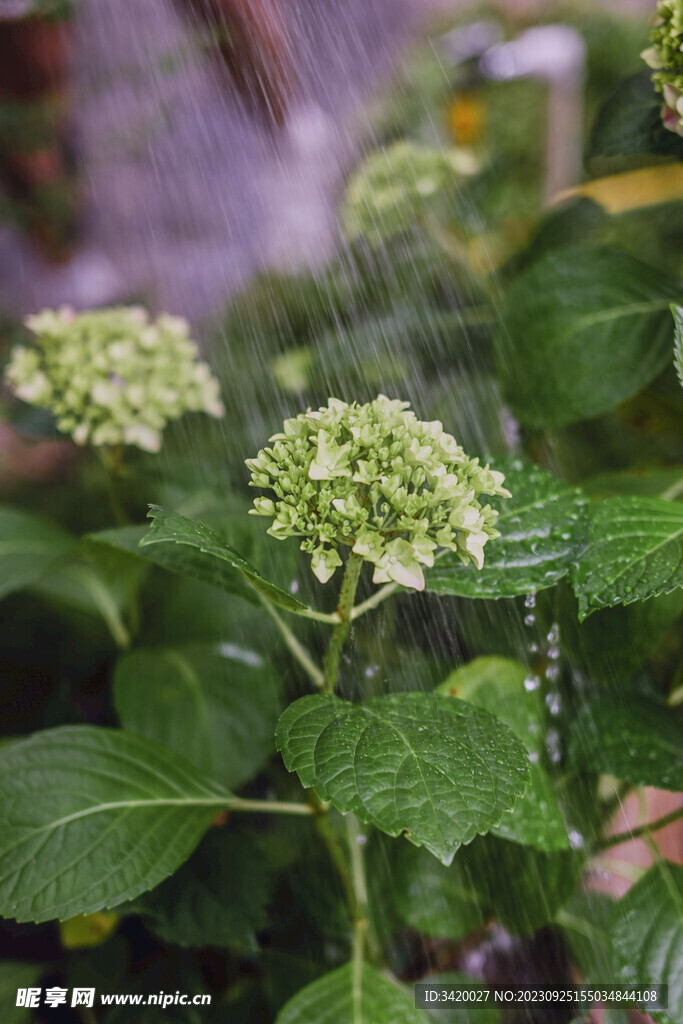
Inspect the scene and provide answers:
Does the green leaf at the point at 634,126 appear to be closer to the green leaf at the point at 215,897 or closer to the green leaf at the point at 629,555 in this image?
the green leaf at the point at 629,555

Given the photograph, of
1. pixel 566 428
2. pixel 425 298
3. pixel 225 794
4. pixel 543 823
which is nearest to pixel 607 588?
pixel 543 823

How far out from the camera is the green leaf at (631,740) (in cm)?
47

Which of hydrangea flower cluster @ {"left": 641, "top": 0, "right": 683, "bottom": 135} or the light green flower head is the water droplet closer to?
the light green flower head

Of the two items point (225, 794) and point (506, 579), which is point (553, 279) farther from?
point (225, 794)

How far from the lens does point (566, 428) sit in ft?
2.69

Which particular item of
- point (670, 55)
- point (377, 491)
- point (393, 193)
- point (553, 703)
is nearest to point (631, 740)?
point (553, 703)

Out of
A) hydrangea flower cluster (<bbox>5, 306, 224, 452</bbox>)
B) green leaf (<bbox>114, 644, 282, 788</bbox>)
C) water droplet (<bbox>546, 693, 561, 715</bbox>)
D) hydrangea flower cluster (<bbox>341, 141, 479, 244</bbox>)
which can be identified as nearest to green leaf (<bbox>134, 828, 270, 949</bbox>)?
green leaf (<bbox>114, 644, 282, 788</bbox>)

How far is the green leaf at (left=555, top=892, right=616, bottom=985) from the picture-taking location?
501 millimetres

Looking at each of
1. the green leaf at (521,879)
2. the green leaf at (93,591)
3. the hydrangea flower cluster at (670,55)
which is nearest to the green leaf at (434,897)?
the green leaf at (521,879)

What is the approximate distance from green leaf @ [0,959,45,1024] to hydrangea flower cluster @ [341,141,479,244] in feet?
3.25

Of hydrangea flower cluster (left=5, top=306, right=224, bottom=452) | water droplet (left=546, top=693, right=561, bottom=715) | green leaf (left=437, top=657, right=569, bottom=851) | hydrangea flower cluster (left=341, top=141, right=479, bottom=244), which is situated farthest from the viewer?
hydrangea flower cluster (left=341, top=141, right=479, bottom=244)

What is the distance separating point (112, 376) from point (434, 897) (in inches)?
22.3

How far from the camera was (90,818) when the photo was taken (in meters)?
0.44

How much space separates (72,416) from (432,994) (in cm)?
60
